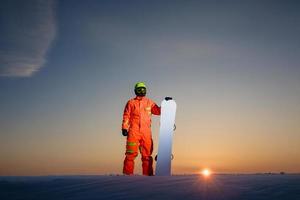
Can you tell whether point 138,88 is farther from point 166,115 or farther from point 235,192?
point 235,192

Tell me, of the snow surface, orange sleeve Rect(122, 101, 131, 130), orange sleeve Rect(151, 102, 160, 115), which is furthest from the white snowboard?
the snow surface

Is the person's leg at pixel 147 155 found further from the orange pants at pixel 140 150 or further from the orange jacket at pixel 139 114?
the orange jacket at pixel 139 114

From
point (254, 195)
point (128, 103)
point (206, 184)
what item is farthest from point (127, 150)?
point (254, 195)

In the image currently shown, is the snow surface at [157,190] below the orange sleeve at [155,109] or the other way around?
below

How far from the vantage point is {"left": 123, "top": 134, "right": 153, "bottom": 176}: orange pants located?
988 cm

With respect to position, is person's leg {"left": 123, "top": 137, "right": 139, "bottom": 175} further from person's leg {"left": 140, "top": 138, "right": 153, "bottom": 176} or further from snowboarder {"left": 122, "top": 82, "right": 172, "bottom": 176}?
person's leg {"left": 140, "top": 138, "right": 153, "bottom": 176}

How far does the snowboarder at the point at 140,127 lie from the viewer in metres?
9.99

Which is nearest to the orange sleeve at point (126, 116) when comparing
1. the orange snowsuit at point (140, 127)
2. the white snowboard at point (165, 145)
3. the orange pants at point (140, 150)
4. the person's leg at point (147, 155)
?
the orange snowsuit at point (140, 127)

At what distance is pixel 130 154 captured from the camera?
9922 millimetres

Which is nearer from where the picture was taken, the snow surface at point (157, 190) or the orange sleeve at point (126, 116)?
the snow surface at point (157, 190)

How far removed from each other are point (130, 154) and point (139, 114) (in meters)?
1.08

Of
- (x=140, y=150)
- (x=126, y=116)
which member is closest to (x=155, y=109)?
(x=126, y=116)

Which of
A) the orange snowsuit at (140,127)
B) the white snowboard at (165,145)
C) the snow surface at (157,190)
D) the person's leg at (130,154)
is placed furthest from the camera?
the orange snowsuit at (140,127)

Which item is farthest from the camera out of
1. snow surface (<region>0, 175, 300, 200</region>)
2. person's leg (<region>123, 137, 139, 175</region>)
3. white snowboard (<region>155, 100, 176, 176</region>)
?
person's leg (<region>123, 137, 139, 175</region>)
